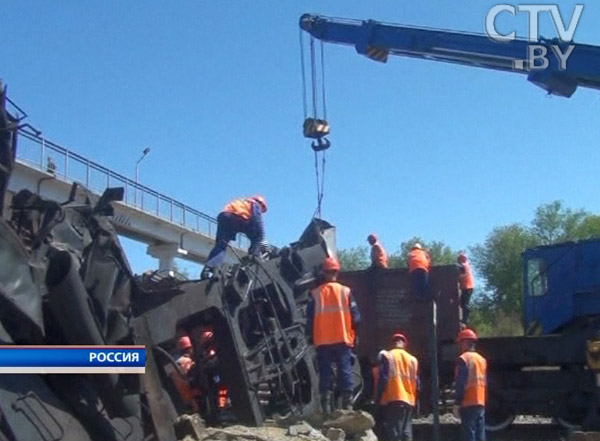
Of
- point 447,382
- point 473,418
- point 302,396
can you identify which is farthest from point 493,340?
point 302,396

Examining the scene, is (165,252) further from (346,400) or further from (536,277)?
(346,400)

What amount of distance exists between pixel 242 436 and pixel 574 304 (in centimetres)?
1080

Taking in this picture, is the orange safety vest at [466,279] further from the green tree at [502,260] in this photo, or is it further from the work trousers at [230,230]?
the green tree at [502,260]

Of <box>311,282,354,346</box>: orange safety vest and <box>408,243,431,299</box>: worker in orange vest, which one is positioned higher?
<box>408,243,431,299</box>: worker in orange vest

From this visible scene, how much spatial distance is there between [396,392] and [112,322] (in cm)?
405

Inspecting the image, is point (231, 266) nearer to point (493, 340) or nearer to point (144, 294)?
point (144, 294)

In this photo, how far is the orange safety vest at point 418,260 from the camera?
14.6m

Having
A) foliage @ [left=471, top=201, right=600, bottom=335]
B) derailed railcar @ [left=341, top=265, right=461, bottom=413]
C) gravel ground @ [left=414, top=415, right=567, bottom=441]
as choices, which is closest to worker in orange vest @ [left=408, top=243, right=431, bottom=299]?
derailed railcar @ [left=341, top=265, right=461, bottom=413]

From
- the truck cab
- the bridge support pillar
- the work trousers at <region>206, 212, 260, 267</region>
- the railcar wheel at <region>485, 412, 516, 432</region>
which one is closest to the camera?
the work trousers at <region>206, 212, 260, 267</region>

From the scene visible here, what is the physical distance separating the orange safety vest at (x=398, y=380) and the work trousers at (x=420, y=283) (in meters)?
4.24

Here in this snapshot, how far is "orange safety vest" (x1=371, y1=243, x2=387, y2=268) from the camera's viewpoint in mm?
15508

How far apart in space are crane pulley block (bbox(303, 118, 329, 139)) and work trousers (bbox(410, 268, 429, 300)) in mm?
2739

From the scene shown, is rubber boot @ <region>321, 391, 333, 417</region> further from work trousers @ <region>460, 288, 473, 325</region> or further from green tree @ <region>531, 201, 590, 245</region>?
green tree @ <region>531, 201, 590, 245</region>

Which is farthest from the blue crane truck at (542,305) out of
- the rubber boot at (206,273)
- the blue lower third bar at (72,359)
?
the blue lower third bar at (72,359)
